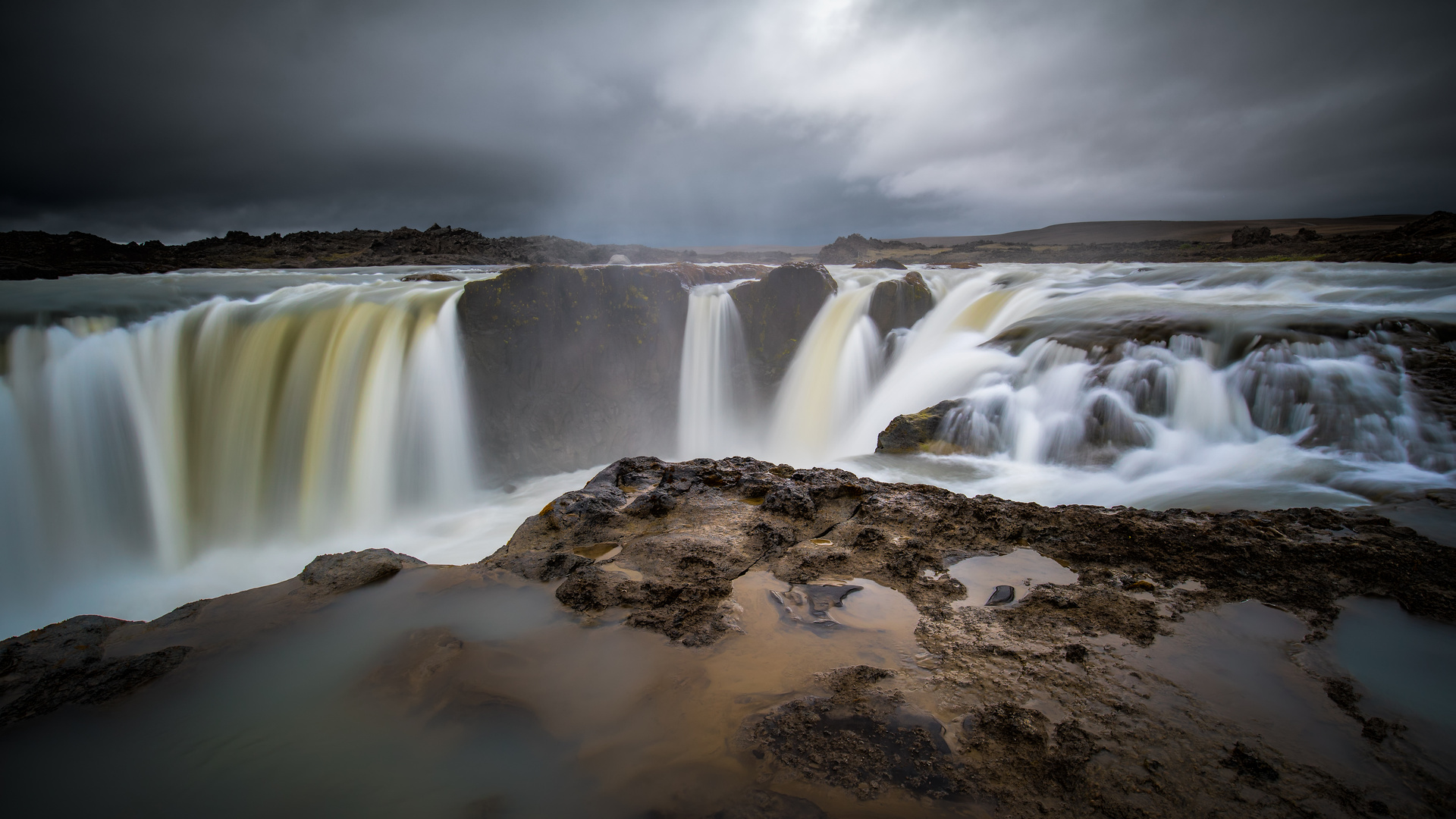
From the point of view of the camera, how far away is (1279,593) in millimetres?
2428

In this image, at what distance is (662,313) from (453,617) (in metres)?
8.23

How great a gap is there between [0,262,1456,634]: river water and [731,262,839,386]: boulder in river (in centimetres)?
A: 146

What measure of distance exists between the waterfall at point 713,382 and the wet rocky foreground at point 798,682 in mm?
7442

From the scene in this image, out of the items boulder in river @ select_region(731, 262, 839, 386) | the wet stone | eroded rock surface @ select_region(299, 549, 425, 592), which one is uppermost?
boulder in river @ select_region(731, 262, 839, 386)

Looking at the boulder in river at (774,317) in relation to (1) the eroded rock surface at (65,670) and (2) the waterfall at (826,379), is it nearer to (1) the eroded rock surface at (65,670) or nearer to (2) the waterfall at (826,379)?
(2) the waterfall at (826,379)

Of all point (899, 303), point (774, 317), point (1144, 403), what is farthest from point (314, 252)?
point (1144, 403)

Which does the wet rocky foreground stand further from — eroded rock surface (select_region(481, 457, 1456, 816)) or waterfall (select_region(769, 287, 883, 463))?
waterfall (select_region(769, 287, 883, 463))

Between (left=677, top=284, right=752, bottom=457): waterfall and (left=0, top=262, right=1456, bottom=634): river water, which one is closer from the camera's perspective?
(left=0, top=262, right=1456, bottom=634): river water

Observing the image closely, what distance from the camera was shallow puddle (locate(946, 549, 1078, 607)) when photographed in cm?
254

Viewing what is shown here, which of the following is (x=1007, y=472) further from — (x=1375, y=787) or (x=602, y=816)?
(x=602, y=816)

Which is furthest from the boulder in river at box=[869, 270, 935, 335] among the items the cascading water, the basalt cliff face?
the basalt cliff face

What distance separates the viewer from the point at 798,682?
2.00 m

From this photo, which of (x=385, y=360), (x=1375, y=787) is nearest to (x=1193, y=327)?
(x=1375, y=787)

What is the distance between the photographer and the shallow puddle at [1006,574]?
254cm
